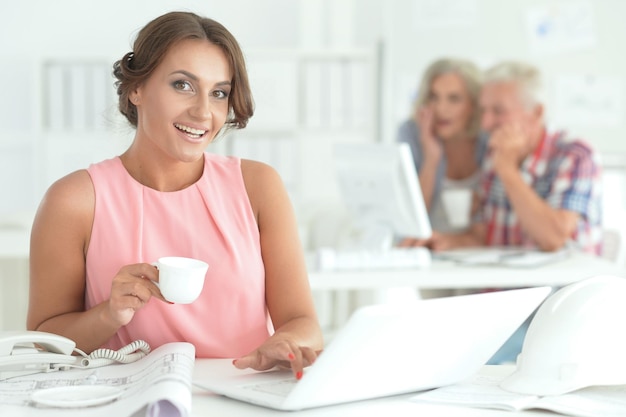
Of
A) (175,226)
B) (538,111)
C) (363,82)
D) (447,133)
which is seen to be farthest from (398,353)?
(363,82)

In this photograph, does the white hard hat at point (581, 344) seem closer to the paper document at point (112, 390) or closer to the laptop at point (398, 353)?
the laptop at point (398, 353)

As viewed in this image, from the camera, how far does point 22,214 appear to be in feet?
11.6

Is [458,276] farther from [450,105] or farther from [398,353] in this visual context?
[398,353]

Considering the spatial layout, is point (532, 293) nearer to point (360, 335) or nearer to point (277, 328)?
point (360, 335)

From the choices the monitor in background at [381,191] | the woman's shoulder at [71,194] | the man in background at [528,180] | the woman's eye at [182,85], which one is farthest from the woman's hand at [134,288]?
the man in background at [528,180]

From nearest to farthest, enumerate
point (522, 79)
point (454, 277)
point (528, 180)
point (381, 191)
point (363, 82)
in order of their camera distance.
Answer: point (454, 277)
point (381, 191)
point (528, 180)
point (522, 79)
point (363, 82)

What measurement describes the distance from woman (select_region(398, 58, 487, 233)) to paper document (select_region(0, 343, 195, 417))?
2.68 m

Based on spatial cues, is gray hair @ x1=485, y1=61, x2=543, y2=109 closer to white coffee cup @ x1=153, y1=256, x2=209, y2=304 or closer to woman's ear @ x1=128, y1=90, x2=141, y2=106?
woman's ear @ x1=128, y1=90, x2=141, y2=106

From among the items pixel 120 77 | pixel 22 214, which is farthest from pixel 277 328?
pixel 22 214

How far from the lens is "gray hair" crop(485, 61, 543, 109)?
362 cm

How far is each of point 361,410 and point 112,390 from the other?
311 mm

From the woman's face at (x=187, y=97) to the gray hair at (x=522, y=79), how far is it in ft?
7.42

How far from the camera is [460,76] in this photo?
12.9ft

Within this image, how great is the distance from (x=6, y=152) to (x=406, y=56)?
7.84 ft
